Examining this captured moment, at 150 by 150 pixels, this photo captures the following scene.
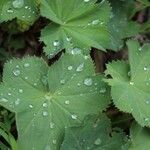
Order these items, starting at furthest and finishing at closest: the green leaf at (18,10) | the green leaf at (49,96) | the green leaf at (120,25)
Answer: the green leaf at (120,25) → the green leaf at (18,10) → the green leaf at (49,96)

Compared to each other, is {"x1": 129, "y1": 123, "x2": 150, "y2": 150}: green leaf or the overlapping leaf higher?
the overlapping leaf

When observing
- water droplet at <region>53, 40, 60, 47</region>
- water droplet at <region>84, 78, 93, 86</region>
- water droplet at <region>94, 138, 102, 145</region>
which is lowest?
water droplet at <region>94, 138, 102, 145</region>

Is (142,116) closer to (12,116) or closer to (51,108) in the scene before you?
(51,108)

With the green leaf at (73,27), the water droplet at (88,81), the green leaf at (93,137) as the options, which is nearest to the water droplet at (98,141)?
the green leaf at (93,137)

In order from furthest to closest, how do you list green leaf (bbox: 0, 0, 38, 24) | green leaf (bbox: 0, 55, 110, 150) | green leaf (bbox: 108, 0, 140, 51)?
green leaf (bbox: 108, 0, 140, 51), green leaf (bbox: 0, 0, 38, 24), green leaf (bbox: 0, 55, 110, 150)

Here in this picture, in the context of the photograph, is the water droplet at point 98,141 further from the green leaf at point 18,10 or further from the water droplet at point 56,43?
the green leaf at point 18,10

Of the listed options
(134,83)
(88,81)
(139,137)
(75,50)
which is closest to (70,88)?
(88,81)

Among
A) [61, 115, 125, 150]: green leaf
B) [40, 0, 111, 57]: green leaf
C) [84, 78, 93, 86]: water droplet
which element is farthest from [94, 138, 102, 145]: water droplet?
[40, 0, 111, 57]: green leaf

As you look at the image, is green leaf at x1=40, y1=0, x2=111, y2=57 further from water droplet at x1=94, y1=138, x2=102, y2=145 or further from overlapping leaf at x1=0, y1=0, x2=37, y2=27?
water droplet at x1=94, y1=138, x2=102, y2=145
